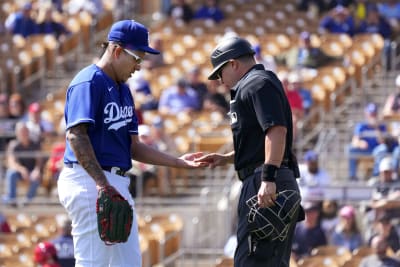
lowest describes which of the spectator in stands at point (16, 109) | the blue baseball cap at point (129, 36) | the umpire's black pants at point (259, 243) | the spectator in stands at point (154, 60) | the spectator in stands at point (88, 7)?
the umpire's black pants at point (259, 243)

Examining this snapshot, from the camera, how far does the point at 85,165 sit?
7.05 meters

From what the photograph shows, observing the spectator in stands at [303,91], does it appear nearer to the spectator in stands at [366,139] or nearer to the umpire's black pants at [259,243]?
the spectator in stands at [366,139]

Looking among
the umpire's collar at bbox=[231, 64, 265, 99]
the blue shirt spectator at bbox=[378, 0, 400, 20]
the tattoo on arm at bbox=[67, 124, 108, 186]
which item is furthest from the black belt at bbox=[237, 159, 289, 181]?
the blue shirt spectator at bbox=[378, 0, 400, 20]

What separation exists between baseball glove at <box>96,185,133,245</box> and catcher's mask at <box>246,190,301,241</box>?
0.70 meters

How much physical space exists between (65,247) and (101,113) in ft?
16.3

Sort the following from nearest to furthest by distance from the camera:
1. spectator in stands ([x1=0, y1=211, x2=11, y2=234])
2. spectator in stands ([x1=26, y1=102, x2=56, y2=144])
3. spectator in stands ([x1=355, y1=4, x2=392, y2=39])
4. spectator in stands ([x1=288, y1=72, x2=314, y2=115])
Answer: spectator in stands ([x1=0, y1=211, x2=11, y2=234])
spectator in stands ([x1=288, y1=72, x2=314, y2=115])
spectator in stands ([x1=26, y1=102, x2=56, y2=144])
spectator in stands ([x1=355, y1=4, x2=392, y2=39])

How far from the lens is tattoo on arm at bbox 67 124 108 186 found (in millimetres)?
7039

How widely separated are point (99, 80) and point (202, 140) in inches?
314

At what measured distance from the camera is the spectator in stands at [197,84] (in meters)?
16.7

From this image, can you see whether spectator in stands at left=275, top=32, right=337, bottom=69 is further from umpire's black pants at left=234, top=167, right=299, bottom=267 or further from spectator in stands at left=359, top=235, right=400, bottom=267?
umpire's black pants at left=234, top=167, right=299, bottom=267

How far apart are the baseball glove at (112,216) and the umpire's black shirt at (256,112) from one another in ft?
2.49

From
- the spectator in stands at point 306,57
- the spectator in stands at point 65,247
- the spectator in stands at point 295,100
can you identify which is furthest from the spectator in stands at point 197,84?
the spectator in stands at point 65,247

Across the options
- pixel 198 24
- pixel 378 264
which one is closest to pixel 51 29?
pixel 198 24

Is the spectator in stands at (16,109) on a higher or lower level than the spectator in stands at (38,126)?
higher
